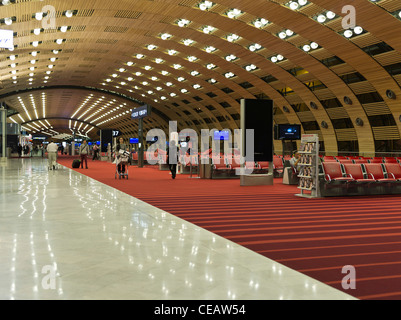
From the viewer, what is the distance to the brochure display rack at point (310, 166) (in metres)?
11.9

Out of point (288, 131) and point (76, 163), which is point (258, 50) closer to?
point (288, 131)

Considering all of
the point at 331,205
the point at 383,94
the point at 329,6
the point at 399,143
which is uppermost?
the point at 329,6

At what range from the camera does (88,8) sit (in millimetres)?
25844

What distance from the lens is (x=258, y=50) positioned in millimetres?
32781

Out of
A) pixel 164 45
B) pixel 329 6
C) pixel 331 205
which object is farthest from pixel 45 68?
pixel 331 205

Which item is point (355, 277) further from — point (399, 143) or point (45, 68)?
point (45, 68)

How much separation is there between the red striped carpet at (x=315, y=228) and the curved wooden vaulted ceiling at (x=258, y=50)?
46.4 feet

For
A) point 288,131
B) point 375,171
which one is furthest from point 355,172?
point 288,131

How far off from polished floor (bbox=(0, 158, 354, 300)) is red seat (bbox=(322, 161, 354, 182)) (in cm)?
594

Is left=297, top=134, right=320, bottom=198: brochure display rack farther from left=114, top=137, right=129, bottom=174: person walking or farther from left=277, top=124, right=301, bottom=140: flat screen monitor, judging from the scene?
left=277, top=124, right=301, bottom=140: flat screen monitor

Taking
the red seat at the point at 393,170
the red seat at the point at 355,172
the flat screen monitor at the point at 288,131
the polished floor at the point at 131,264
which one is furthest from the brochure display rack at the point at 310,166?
the flat screen monitor at the point at 288,131

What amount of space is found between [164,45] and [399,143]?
18.8 m

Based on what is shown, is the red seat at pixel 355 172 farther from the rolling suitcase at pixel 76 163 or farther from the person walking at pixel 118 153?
the rolling suitcase at pixel 76 163
